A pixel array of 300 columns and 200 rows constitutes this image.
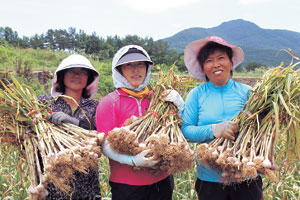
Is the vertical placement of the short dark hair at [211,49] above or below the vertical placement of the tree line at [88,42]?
below

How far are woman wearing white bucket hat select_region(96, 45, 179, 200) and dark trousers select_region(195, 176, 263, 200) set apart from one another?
0.29m

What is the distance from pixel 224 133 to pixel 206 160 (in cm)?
20

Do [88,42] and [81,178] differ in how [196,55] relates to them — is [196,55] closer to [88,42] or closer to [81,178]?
[81,178]

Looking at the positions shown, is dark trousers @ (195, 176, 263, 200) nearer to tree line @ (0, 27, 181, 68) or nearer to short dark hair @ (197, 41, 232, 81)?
short dark hair @ (197, 41, 232, 81)

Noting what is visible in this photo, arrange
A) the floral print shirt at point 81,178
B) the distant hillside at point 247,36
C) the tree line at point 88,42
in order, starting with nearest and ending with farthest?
1. the floral print shirt at point 81,178
2. the tree line at point 88,42
3. the distant hillside at point 247,36

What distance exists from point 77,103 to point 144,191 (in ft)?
2.51

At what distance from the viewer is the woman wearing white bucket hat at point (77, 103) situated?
1.66m

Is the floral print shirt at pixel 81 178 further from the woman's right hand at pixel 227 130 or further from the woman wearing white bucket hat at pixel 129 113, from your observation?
the woman's right hand at pixel 227 130

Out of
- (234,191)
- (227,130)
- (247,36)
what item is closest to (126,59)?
(227,130)

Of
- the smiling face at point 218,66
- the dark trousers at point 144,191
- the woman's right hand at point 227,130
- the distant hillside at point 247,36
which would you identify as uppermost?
the distant hillside at point 247,36

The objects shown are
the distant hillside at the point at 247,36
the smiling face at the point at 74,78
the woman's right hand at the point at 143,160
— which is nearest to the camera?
the woman's right hand at the point at 143,160

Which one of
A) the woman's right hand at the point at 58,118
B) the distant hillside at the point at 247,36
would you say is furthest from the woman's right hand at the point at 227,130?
the distant hillside at the point at 247,36

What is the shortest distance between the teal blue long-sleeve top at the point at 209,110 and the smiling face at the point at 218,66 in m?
0.08

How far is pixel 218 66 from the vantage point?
1605mm
